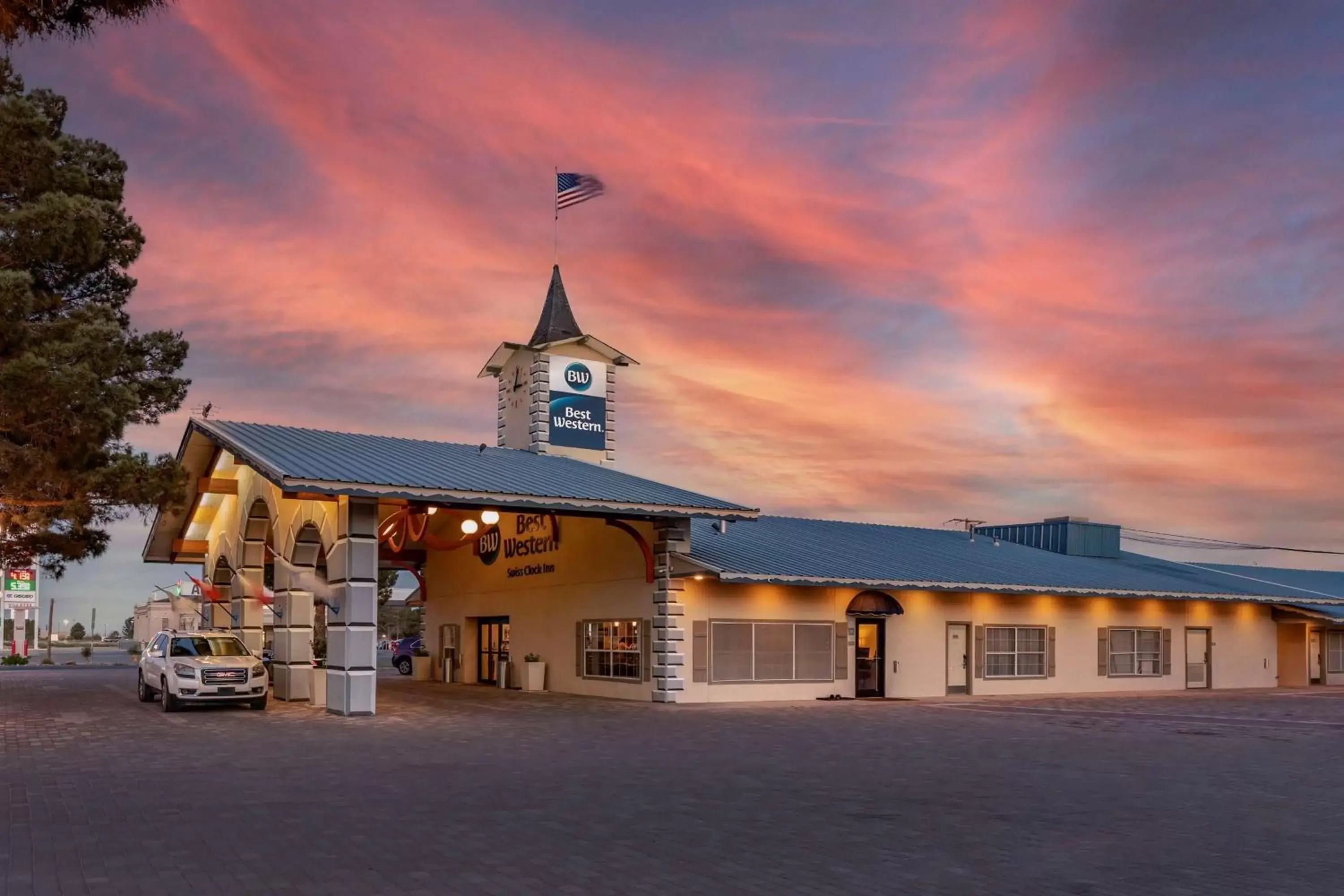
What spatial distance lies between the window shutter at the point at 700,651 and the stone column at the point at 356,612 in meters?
7.48

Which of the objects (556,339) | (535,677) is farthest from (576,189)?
(535,677)

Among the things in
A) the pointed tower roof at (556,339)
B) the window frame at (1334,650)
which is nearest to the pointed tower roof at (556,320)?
the pointed tower roof at (556,339)

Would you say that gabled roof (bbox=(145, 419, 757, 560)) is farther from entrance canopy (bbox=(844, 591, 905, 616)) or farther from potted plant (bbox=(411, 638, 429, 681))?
potted plant (bbox=(411, 638, 429, 681))

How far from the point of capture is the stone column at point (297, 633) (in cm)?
2614

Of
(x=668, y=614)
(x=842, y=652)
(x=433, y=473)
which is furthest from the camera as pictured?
(x=842, y=652)

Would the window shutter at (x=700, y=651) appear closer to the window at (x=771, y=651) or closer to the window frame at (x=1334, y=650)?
the window at (x=771, y=651)

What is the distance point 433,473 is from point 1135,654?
22.8 m

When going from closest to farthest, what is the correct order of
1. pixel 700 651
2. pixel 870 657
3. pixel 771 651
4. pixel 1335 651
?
pixel 700 651 → pixel 771 651 → pixel 870 657 → pixel 1335 651

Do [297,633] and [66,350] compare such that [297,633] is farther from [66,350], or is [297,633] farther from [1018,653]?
[1018,653]

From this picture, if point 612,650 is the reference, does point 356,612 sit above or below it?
above

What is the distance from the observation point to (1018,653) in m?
32.1

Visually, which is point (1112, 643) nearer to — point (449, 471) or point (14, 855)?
point (449, 471)

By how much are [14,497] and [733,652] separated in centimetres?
1593

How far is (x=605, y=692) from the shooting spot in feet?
92.4
